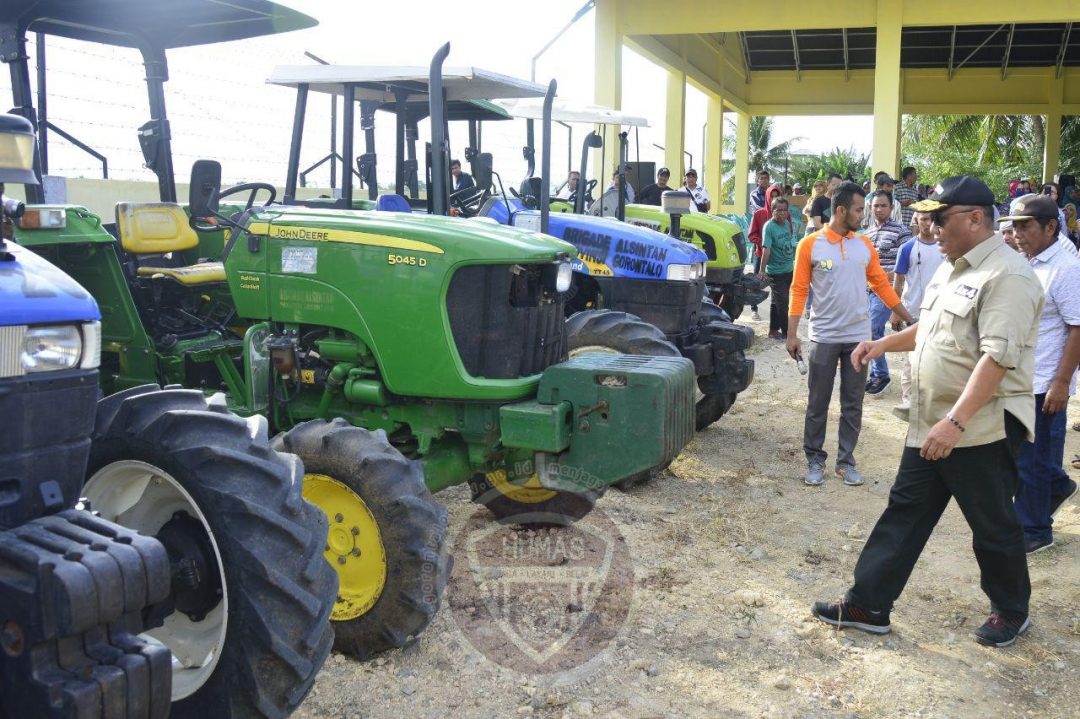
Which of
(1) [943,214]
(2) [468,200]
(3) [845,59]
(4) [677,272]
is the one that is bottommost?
(4) [677,272]

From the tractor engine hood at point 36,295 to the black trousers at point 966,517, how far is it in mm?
3105

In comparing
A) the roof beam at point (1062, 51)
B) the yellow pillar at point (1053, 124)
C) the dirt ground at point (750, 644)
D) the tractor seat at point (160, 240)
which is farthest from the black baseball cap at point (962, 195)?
the yellow pillar at point (1053, 124)

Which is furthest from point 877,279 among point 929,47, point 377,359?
point 929,47

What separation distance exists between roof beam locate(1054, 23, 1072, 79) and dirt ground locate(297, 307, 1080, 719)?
18.9 m

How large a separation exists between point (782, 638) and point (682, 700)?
0.72 m

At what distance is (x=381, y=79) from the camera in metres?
5.57

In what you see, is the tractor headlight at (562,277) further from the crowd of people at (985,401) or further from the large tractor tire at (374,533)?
the crowd of people at (985,401)

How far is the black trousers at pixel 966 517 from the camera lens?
3973 millimetres

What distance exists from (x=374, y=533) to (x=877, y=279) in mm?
4012

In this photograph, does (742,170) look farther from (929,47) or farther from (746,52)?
(929,47)

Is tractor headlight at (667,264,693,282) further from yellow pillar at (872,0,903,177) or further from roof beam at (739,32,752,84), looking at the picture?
roof beam at (739,32,752,84)

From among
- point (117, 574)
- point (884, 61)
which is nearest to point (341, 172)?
point (117, 574)

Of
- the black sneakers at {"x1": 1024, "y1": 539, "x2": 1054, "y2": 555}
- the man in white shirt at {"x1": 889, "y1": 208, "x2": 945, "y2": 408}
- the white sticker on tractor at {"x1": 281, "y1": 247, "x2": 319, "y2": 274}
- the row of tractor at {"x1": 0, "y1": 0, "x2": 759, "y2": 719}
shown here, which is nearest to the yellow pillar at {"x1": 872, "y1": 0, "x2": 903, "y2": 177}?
the man in white shirt at {"x1": 889, "y1": 208, "x2": 945, "y2": 408}

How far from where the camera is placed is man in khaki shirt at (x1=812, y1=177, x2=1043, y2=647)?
3.80m
